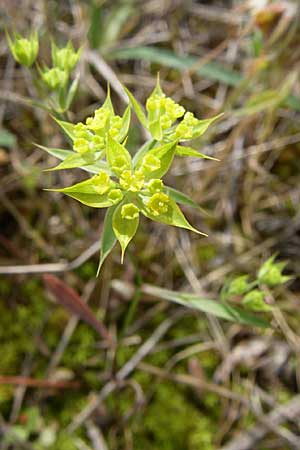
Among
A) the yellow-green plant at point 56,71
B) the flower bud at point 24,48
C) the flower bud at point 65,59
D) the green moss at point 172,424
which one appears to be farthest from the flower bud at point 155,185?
the green moss at point 172,424

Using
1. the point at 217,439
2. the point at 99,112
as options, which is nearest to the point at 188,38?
the point at 99,112

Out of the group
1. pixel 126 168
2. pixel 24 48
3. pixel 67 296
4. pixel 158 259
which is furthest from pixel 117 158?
pixel 158 259

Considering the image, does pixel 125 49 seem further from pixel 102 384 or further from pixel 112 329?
pixel 102 384

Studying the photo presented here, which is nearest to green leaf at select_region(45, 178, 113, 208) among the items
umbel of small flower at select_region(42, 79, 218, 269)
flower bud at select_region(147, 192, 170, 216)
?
umbel of small flower at select_region(42, 79, 218, 269)

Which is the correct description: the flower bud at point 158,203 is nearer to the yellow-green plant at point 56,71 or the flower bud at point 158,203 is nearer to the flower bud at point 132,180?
the flower bud at point 132,180

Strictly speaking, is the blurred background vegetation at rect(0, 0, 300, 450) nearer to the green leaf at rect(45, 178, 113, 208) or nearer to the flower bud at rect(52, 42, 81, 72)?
the flower bud at rect(52, 42, 81, 72)
